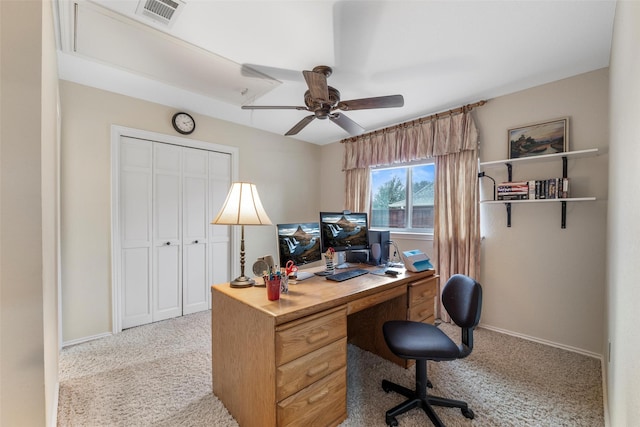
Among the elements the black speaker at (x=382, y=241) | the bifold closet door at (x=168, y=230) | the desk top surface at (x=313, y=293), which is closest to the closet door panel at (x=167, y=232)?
the bifold closet door at (x=168, y=230)

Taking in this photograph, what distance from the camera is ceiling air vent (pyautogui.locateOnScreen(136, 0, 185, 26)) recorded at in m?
1.60

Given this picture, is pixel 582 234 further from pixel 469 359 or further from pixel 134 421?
pixel 134 421

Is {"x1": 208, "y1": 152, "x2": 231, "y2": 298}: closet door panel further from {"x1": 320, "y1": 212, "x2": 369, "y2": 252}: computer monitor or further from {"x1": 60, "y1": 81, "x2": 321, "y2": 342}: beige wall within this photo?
{"x1": 320, "y1": 212, "x2": 369, "y2": 252}: computer monitor

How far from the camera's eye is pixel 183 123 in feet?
10.6

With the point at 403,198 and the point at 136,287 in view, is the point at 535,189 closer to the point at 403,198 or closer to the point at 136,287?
the point at 403,198

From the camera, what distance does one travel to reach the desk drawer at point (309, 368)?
4.19 feet

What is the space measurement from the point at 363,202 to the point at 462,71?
2.13 meters

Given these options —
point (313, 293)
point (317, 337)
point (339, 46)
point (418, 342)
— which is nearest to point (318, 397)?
point (317, 337)

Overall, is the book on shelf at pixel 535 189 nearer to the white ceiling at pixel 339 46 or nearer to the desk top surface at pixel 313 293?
the white ceiling at pixel 339 46

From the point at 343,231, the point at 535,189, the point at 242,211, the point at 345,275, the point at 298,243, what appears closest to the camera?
the point at 242,211

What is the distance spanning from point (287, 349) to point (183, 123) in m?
3.07

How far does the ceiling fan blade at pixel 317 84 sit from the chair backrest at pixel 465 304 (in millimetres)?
1669

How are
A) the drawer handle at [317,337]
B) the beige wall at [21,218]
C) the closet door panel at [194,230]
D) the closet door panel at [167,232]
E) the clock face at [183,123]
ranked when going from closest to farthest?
1. the beige wall at [21,218]
2. the drawer handle at [317,337]
3. the closet door panel at [167,232]
4. the clock face at [183,123]
5. the closet door panel at [194,230]

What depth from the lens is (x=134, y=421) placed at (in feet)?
5.26
